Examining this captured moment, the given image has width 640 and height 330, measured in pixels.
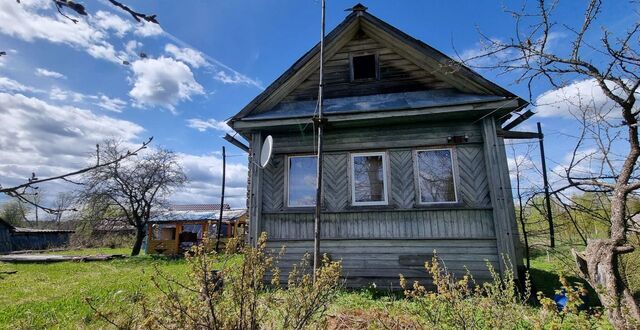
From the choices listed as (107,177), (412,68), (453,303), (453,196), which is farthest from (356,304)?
(107,177)

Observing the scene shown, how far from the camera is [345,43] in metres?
9.11

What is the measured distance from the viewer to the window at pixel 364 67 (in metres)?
8.91

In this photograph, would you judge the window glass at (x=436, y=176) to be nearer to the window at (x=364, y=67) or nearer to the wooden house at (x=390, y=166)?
the wooden house at (x=390, y=166)

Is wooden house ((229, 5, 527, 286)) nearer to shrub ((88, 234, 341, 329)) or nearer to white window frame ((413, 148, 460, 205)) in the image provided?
white window frame ((413, 148, 460, 205))

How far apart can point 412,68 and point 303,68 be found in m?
3.00

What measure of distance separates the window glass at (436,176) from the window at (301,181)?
2646 millimetres

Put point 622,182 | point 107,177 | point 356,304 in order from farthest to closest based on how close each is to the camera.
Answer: point 107,177 < point 356,304 < point 622,182

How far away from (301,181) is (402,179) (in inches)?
100

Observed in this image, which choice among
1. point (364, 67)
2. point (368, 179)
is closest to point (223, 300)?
point (368, 179)

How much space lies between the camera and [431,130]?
773cm

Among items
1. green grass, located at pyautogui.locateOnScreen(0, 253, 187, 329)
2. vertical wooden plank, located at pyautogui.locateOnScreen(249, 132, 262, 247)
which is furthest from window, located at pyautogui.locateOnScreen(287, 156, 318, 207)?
green grass, located at pyautogui.locateOnScreen(0, 253, 187, 329)

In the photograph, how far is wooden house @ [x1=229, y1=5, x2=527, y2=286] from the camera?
23.3 feet

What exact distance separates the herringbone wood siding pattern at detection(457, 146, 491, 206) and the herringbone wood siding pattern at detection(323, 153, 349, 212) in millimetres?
2713

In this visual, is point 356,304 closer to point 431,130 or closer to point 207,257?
point 207,257
